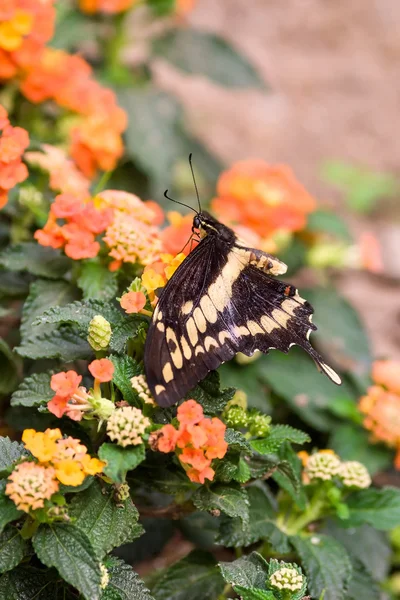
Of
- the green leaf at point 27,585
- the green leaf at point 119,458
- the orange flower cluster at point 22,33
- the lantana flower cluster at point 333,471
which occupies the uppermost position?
the orange flower cluster at point 22,33

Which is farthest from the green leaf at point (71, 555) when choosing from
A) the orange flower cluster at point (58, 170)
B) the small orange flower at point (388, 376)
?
the small orange flower at point (388, 376)

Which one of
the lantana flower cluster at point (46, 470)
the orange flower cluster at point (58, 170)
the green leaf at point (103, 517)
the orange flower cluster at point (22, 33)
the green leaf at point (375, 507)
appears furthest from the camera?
the orange flower cluster at point (22, 33)

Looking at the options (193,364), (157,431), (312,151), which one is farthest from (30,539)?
(312,151)

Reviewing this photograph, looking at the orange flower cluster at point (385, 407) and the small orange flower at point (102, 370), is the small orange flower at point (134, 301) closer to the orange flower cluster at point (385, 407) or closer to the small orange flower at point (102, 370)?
the small orange flower at point (102, 370)

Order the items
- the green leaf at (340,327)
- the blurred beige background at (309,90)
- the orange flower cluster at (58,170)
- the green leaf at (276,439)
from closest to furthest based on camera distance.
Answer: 1. the green leaf at (276,439)
2. the orange flower cluster at (58,170)
3. the green leaf at (340,327)
4. the blurred beige background at (309,90)

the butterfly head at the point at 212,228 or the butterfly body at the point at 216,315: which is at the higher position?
the butterfly head at the point at 212,228

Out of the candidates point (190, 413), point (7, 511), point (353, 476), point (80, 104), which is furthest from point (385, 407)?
point (80, 104)

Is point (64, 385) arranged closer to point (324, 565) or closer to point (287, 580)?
point (287, 580)

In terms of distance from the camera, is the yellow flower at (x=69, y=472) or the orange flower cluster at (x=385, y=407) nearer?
the yellow flower at (x=69, y=472)
